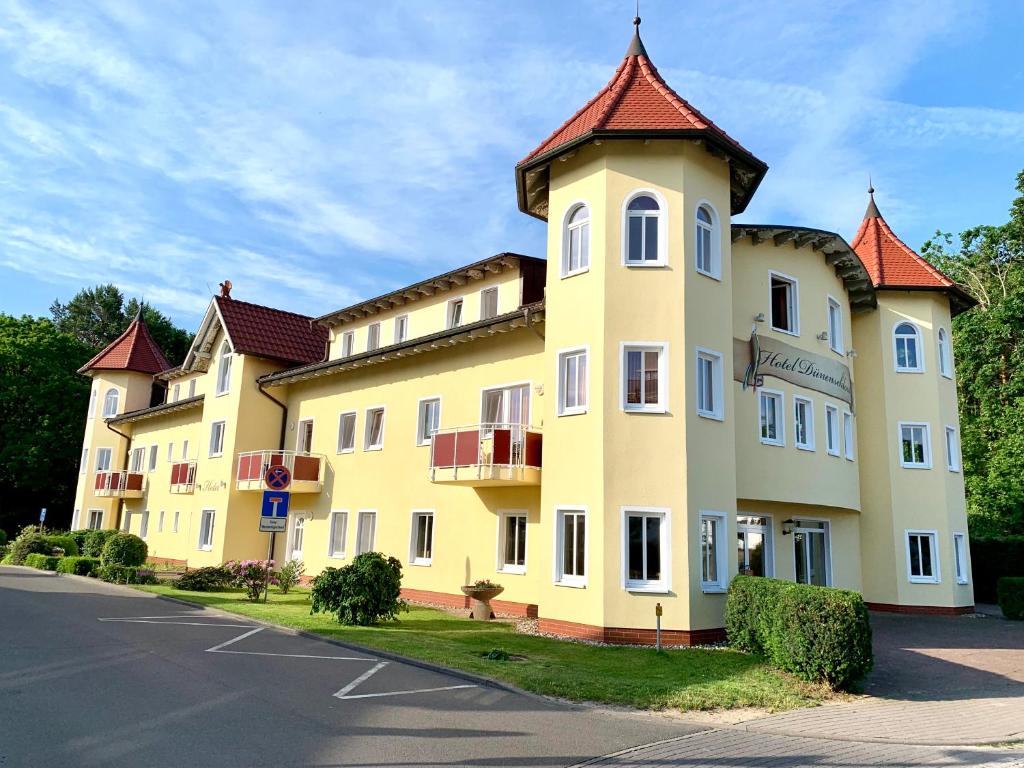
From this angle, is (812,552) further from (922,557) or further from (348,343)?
(348,343)

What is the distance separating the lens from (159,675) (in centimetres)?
992

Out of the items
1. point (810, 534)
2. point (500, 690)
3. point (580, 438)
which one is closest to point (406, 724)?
point (500, 690)

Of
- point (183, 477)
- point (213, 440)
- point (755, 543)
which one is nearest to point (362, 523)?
point (213, 440)

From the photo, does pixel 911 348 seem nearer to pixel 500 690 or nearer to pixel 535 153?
pixel 535 153

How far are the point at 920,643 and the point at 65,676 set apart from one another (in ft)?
50.5

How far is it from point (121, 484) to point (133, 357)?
27.1 feet

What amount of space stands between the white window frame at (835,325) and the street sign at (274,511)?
15.0 meters

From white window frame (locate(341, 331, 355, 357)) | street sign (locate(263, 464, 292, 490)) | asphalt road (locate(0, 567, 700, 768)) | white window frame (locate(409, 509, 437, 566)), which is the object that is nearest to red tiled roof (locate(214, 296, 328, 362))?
white window frame (locate(341, 331, 355, 357))

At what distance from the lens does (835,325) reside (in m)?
21.8

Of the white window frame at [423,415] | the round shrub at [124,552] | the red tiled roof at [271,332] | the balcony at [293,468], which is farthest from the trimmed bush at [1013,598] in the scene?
the round shrub at [124,552]

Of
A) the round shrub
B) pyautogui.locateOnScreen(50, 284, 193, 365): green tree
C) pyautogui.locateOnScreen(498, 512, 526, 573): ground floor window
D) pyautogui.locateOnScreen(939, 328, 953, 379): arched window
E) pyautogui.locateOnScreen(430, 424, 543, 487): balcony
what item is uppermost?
pyautogui.locateOnScreen(50, 284, 193, 365): green tree

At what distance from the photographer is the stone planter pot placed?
1689 cm

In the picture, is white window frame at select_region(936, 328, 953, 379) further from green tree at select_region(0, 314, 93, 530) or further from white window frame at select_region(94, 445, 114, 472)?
green tree at select_region(0, 314, 93, 530)

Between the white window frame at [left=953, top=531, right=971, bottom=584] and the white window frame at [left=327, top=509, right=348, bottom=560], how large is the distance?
1790cm
